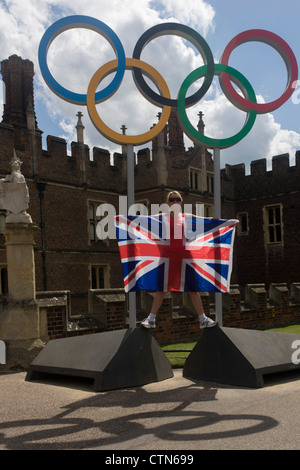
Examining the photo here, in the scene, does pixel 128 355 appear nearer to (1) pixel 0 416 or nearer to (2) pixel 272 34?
(1) pixel 0 416

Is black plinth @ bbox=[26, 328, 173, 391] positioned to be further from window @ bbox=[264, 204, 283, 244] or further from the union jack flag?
window @ bbox=[264, 204, 283, 244]

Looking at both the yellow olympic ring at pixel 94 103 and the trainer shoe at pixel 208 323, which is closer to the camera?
the trainer shoe at pixel 208 323

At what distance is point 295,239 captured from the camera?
2122cm

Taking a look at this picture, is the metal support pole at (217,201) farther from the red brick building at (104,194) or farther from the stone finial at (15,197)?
the red brick building at (104,194)

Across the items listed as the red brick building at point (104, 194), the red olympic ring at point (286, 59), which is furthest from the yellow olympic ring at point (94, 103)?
the red brick building at point (104, 194)

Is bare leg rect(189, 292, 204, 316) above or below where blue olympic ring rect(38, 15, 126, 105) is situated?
below

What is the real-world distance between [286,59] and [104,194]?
13571 mm

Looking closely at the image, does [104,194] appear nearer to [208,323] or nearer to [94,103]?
[94,103]

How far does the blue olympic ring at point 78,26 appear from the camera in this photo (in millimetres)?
6267

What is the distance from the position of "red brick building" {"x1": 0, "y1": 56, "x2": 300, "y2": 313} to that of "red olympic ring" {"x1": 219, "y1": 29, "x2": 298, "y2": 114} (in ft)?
37.4

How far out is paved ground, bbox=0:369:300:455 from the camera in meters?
3.49

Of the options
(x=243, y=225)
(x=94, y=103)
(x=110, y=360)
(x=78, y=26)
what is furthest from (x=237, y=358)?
(x=243, y=225)

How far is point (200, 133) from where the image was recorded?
666cm

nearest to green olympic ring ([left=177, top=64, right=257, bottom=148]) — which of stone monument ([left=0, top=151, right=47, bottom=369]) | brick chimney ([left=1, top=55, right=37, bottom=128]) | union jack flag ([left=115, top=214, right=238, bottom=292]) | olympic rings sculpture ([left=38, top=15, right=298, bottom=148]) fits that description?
olympic rings sculpture ([left=38, top=15, right=298, bottom=148])
